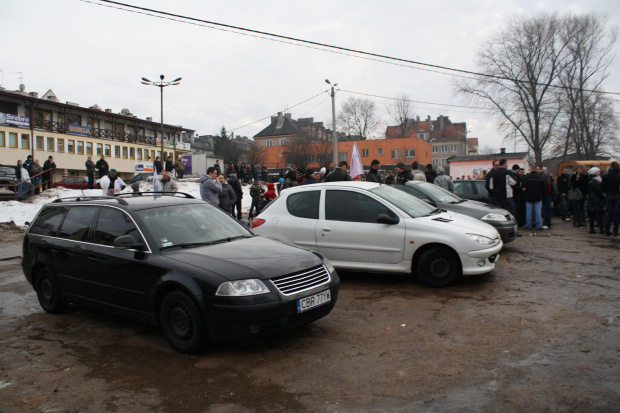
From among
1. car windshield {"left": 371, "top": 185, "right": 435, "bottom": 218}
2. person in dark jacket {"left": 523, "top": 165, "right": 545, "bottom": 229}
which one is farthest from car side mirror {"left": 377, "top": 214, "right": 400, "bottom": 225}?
person in dark jacket {"left": 523, "top": 165, "right": 545, "bottom": 229}

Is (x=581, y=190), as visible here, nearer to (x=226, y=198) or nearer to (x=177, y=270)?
(x=226, y=198)

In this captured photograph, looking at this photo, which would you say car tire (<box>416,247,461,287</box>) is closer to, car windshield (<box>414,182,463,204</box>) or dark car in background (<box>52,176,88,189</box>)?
car windshield (<box>414,182,463,204</box>)

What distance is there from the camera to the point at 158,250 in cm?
489

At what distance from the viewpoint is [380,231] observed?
695 centimetres

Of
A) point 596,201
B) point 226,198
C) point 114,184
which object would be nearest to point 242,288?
point 226,198

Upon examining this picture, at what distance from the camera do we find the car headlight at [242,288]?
4.27 m

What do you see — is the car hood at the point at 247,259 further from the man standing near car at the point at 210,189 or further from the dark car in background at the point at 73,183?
the dark car in background at the point at 73,183

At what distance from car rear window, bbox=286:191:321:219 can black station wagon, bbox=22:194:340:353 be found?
5.81 ft

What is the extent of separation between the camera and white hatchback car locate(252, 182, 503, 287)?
21.9 ft

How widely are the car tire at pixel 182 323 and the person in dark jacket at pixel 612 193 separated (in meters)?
10.6

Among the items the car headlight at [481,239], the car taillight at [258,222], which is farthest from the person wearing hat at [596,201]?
the car taillight at [258,222]

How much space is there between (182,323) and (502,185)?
384 inches

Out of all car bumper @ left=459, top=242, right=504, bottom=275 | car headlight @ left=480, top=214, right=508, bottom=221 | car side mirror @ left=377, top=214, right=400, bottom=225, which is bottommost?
car bumper @ left=459, top=242, right=504, bottom=275

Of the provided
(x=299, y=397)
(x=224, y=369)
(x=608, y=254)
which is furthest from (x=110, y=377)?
(x=608, y=254)
